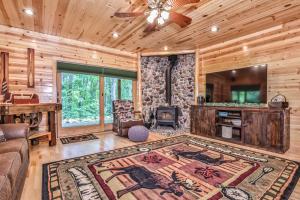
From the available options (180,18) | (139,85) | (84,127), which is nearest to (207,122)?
(139,85)

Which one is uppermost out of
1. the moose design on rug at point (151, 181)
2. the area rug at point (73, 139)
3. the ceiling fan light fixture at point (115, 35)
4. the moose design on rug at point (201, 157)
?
the ceiling fan light fixture at point (115, 35)

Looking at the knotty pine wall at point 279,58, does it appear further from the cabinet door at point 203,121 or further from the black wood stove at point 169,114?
the black wood stove at point 169,114

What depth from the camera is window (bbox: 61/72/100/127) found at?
452 cm

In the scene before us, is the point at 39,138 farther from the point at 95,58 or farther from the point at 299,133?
the point at 299,133

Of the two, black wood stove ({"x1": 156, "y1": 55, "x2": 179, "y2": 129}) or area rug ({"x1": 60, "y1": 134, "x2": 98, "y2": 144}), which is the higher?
black wood stove ({"x1": 156, "y1": 55, "x2": 179, "y2": 129})

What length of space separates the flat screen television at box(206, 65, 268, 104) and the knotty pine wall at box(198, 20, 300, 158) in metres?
0.19

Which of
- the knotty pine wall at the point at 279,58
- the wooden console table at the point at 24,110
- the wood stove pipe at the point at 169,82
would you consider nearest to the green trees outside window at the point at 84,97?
the wooden console table at the point at 24,110

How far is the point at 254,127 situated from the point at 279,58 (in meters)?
1.52

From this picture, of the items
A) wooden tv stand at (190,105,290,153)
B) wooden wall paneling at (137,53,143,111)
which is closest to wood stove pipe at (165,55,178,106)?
wooden wall paneling at (137,53,143,111)

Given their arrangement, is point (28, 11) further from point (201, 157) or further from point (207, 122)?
point (207, 122)

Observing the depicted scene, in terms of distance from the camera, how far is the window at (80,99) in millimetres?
4515

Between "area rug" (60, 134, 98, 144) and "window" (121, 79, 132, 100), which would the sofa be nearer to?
"area rug" (60, 134, 98, 144)

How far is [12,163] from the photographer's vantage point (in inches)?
57.7

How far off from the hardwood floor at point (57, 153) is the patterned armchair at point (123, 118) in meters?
0.24
